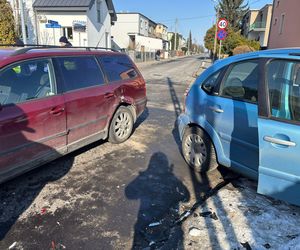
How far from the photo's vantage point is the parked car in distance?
3.30 metres

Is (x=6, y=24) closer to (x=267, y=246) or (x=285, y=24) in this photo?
(x=267, y=246)

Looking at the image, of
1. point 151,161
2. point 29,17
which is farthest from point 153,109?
point 29,17

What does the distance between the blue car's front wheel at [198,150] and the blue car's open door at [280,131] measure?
115 centimetres

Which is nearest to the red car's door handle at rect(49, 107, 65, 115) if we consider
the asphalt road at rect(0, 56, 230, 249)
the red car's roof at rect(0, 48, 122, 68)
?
the red car's roof at rect(0, 48, 122, 68)

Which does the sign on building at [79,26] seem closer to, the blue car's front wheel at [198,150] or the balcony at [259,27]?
the blue car's front wheel at [198,150]

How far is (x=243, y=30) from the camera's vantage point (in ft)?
190

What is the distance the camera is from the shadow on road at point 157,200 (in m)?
2.91

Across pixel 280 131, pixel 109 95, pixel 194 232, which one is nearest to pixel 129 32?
pixel 109 95

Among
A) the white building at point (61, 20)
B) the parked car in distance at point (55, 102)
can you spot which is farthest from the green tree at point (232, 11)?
the parked car in distance at point (55, 102)

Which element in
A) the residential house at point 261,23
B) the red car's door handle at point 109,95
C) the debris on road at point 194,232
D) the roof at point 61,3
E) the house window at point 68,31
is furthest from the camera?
the residential house at point 261,23

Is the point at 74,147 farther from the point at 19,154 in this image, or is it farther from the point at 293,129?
the point at 293,129

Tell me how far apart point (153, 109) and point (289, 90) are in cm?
594

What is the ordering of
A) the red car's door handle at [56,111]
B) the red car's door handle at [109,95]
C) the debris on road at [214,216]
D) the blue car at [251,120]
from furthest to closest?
1. the red car's door handle at [109,95]
2. the red car's door handle at [56,111]
3. the debris on road at [214,216]
4. the blue car at [251,120]

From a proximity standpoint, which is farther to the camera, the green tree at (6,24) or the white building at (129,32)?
the white building at (129,32)
